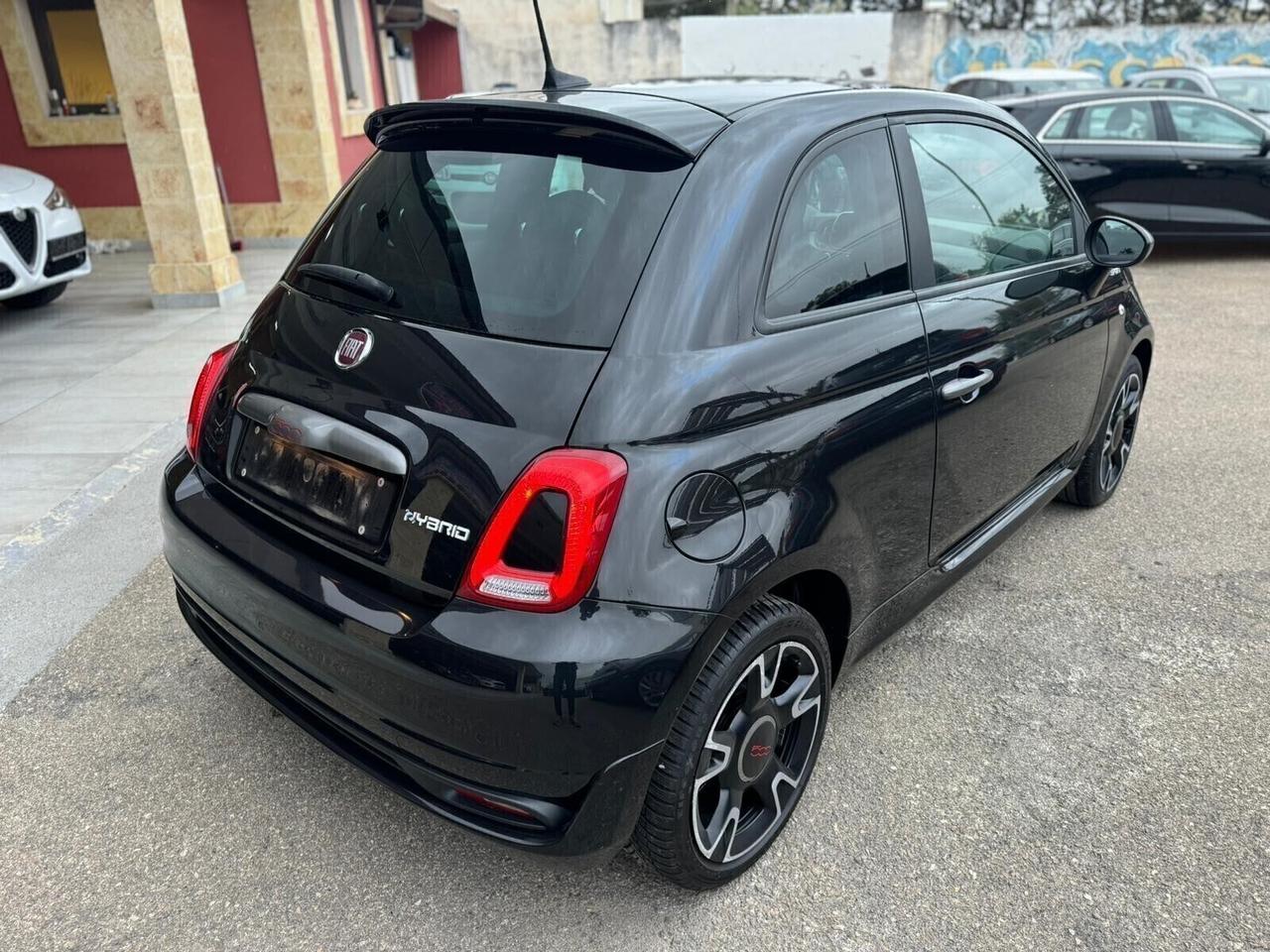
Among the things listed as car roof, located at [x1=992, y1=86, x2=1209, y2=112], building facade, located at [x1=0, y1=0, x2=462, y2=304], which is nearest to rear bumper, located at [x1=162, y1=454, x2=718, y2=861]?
building facade, located at [x1=0, y1=0, x2=462, y2=304]

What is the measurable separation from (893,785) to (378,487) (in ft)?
5.14

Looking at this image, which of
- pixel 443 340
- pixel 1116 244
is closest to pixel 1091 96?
pixel 1116 244

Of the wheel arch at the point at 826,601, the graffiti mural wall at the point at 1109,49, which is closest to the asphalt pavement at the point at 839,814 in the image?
the wheel arch at the point at 826,601

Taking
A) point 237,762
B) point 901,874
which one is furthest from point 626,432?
point 237,762

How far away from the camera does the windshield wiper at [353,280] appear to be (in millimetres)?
2168

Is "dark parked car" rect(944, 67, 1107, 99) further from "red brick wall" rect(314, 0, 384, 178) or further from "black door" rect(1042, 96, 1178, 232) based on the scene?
"red brick wall" rect(314, 0, 384, 178)

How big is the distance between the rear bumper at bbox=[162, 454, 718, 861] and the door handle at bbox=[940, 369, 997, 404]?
1.08 meters

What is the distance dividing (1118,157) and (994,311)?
25.9 feet

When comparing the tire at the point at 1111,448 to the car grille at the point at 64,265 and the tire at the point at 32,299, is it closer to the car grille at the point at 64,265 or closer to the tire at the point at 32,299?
the car grille at the point at 64,265

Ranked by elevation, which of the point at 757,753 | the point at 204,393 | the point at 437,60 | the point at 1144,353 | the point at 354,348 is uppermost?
the point at 437,60

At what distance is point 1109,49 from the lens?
24.2 meters

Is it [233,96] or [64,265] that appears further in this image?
[233,96]

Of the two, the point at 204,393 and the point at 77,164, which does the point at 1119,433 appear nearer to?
the point at 204,393

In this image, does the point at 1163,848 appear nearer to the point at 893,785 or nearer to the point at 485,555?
the point at 893,785
